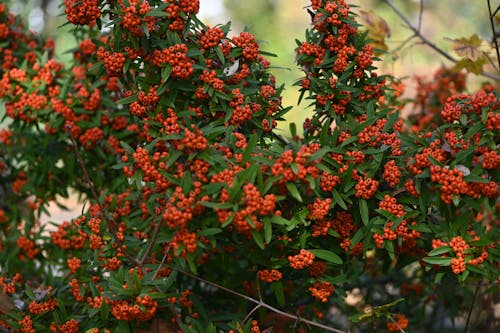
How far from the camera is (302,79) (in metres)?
2.58

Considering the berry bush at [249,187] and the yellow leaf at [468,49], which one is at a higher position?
the yellow leaf at [468,49]

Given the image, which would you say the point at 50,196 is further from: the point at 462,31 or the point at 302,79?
the point at 462,31

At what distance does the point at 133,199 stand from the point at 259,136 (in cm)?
64

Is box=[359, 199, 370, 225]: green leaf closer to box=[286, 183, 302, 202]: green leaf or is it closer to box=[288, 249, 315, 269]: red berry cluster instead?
box=[288, 249, 315, 269]: red berry cluster

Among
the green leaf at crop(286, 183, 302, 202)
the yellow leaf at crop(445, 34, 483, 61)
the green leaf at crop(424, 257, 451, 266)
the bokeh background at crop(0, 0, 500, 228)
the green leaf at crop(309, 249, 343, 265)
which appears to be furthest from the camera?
the bokeh background at crop(0, 0, 500, 228)

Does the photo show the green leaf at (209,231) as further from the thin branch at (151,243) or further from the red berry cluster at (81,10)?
the red berry cluster at (81,10)

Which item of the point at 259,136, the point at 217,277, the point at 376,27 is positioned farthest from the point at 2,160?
the point at 376,27

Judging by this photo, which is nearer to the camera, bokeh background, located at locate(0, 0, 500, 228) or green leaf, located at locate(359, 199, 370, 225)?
green leaf, located at locate(359, 199, 370, 225)

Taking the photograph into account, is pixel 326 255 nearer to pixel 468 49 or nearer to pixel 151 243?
pixel 151 243

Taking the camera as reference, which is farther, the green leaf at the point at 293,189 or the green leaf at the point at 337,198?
the green leaf at the point at 337,198

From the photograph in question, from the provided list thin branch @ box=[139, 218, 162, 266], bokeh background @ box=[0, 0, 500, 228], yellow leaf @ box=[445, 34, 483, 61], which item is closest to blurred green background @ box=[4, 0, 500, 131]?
bokeh background @ box=[0, 0, 500, 228]

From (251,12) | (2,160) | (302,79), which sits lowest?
(302,79)

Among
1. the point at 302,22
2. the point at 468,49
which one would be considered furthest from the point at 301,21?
the point at 468,49

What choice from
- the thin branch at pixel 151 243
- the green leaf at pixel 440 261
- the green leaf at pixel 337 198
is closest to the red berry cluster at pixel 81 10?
the thin branch at pixel 151 243
